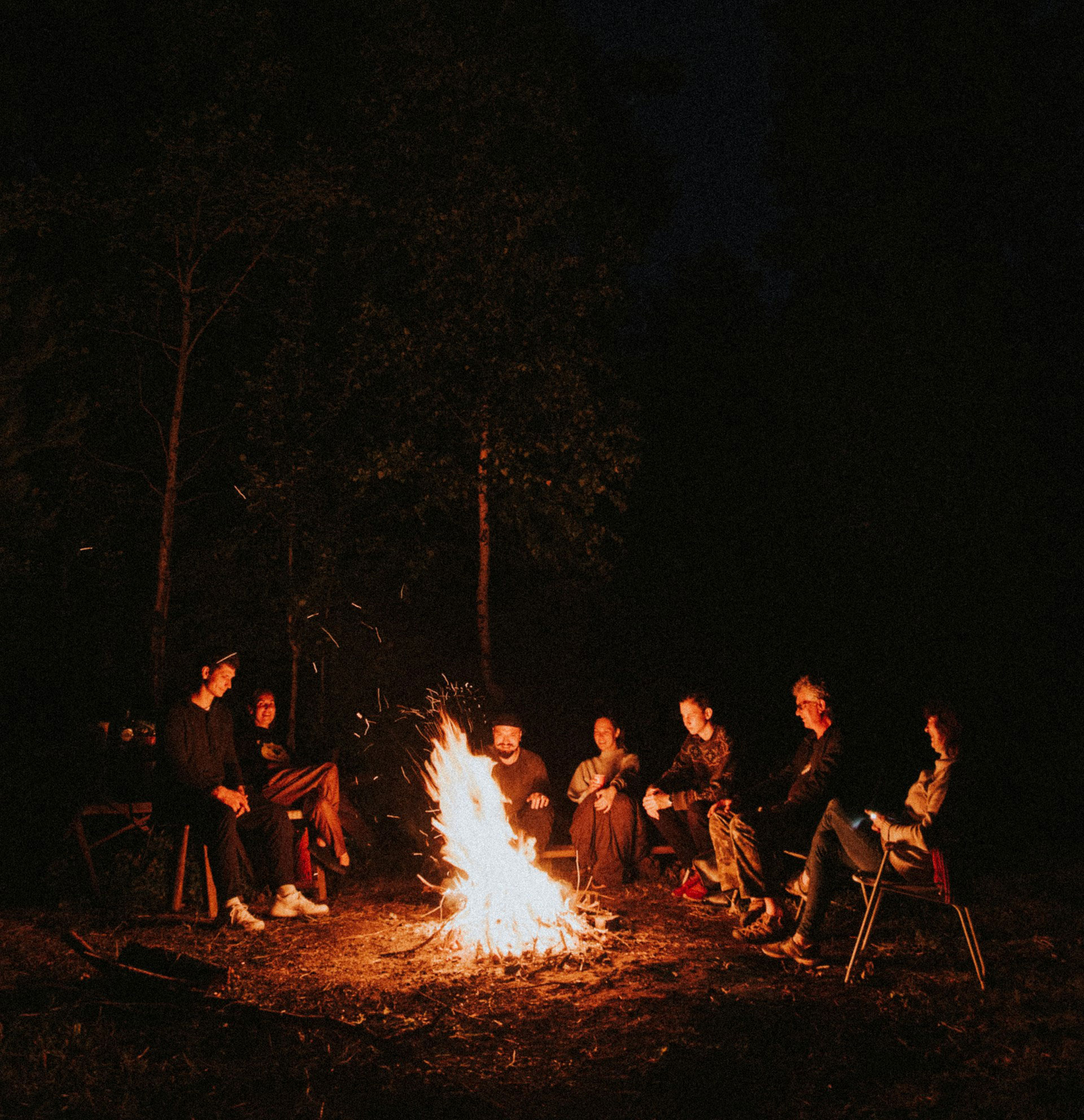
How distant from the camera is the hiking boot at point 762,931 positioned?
532cm

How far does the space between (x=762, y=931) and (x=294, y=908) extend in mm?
2700

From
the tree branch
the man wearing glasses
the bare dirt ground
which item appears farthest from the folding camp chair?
the tree branch

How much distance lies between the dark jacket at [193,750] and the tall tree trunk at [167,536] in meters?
3.22

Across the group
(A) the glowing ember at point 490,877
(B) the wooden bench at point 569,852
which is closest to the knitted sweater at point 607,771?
(B) the wooden bench at point 569,852

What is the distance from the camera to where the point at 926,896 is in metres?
4.62

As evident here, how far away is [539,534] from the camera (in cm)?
1027

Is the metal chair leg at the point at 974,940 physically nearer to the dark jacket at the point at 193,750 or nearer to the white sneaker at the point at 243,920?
the white sneaker at the point at 243,920

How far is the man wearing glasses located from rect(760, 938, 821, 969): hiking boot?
1.00 feet

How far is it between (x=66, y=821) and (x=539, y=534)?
541cm

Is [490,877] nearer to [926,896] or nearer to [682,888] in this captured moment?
[682,888]

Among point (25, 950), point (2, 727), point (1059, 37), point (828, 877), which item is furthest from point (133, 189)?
point (1059, 37)

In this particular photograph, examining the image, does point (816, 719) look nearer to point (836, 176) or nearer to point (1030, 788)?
point (1030, 788)

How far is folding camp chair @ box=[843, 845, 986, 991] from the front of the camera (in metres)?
4.49

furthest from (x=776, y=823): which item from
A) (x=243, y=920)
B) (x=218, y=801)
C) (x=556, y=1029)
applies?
(x=218, y=801)
